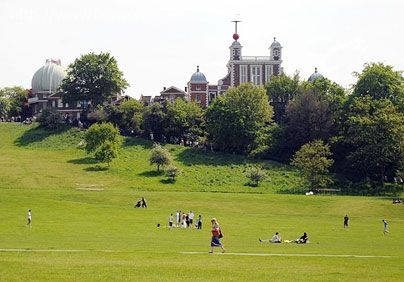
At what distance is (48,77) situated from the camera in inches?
6314

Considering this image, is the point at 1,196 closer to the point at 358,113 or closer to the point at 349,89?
the point at 358,113

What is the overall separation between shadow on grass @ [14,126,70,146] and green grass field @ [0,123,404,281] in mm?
634

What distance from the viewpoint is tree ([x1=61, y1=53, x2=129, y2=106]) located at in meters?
131

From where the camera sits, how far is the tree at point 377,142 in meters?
89.6

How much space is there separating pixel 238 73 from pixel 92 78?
33377 mm

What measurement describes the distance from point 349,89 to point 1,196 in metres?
65.9

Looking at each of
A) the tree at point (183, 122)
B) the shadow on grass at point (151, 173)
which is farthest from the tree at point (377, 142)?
the tree at point (183, 122)

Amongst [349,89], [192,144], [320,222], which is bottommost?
[320,222]

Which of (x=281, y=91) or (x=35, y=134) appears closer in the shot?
(x=35, y=134)

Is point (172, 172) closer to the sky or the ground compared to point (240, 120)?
closer to the ground

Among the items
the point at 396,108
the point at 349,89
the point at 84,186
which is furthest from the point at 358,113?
the point at 84,186

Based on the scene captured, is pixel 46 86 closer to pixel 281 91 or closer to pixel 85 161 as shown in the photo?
pixel 281 91

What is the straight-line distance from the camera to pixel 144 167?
317 ft

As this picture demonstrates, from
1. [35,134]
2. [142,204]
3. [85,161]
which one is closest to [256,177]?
[85,161]
